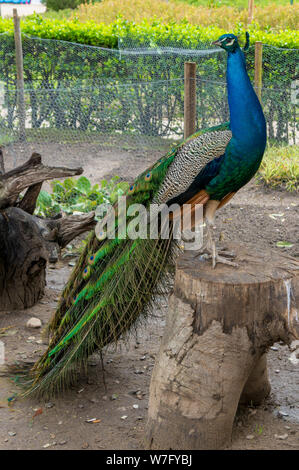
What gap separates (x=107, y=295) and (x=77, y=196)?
369cm

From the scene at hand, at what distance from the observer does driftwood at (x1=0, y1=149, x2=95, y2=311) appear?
4738 mm

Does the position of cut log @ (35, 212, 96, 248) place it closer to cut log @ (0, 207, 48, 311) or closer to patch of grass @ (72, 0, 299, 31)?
cut log @ (0, 207, 48, 311)

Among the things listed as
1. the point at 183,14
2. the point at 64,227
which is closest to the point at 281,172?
the point at 64,227

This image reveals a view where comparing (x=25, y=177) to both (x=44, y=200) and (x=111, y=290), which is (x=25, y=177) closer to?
(x=111, y=290)

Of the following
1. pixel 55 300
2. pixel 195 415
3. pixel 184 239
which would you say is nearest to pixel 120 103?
pixel 55 300

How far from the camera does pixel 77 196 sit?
23.4 ft

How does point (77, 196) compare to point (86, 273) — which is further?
point (77, 196)

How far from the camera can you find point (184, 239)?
13.1 feet

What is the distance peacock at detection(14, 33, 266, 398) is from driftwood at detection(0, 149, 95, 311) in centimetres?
112

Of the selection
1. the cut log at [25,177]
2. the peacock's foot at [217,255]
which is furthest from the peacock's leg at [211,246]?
the cut log at [25,177]

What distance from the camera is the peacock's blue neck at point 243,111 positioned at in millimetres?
3279

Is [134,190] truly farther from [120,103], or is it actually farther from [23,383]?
[120,103]

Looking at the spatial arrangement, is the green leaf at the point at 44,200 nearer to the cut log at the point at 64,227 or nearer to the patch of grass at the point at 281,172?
the cut log at the point at 64,227

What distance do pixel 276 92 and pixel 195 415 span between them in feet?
20.3
